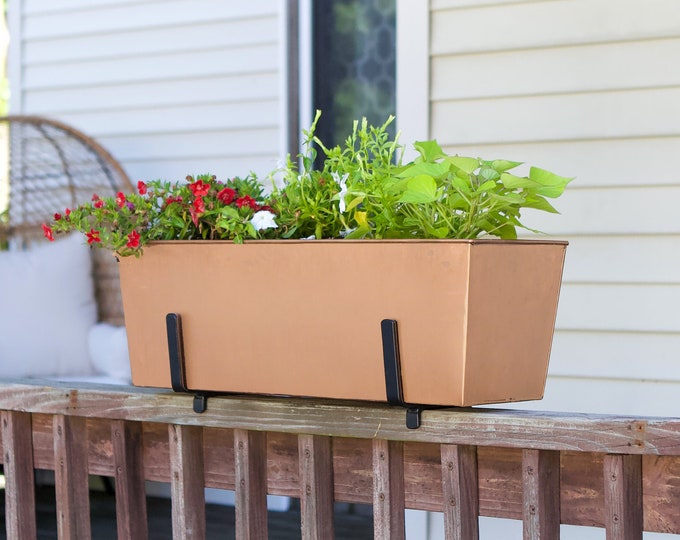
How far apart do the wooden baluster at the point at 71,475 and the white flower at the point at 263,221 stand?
0.55 meters

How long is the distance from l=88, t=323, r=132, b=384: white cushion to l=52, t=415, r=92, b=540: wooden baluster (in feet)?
4.59

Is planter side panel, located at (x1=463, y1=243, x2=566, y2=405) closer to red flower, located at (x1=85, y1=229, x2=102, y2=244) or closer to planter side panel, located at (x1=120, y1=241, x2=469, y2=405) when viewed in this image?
planter side panel, located at (x1=120, y1=241, x2=469, y2=405)

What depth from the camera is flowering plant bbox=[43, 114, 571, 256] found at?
112 cm

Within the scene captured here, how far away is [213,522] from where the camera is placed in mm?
2979

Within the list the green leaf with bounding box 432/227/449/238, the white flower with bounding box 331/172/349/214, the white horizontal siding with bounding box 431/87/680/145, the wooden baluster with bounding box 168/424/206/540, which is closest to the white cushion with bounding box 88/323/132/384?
the white horizontal siding with bounding box 431/87/680/145

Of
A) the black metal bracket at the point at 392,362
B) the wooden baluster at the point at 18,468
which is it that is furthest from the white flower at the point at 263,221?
the wooden baluster at the point at 18,468

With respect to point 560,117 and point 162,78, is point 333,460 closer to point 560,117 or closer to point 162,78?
point 560,117

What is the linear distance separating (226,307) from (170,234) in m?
0.14

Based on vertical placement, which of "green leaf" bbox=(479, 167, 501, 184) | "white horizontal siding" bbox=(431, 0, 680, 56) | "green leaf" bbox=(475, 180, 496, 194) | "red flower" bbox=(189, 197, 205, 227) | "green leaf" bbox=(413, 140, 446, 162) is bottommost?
"red flower" bbox=(189, 197, 205, 227)

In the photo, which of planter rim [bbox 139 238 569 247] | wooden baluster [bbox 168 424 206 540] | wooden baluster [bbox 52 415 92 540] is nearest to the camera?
planter rim [bbox 139 238 569 247]

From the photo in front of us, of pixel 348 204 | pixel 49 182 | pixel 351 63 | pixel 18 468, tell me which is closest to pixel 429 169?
pixel 348 204

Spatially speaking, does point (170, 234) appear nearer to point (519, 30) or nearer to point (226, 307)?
point (226, 307)

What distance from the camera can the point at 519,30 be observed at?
2.41 metres

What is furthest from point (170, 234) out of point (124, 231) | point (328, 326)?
point (328, 326)
